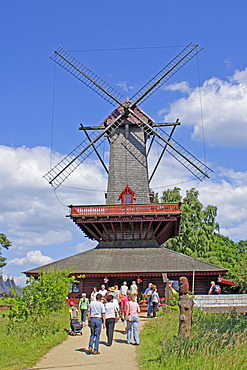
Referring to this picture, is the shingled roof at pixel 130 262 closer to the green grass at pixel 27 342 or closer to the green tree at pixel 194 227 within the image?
the green grass at pixel 27 342

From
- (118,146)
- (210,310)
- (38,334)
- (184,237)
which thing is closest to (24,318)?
(38,334)

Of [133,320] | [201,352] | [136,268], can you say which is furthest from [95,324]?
[136,268]

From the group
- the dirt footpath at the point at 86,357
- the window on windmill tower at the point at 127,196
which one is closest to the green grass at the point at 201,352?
the dirt footpath at the point at 86,357

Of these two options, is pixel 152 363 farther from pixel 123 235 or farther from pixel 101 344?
pixel 123 235

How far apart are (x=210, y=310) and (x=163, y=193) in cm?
3648

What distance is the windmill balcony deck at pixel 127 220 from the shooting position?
26.8 m

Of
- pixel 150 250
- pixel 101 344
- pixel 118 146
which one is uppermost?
pixel 118 146

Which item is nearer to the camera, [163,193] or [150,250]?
[150,250]

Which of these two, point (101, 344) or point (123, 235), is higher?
point (123, 235)

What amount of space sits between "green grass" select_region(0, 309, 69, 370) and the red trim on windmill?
14.2 meters

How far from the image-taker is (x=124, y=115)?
3186 cm

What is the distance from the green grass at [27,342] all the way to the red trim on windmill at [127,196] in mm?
14214

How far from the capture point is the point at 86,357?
10711mm

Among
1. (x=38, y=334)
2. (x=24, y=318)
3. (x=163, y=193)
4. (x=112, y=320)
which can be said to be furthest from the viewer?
(x=163, y=193)
